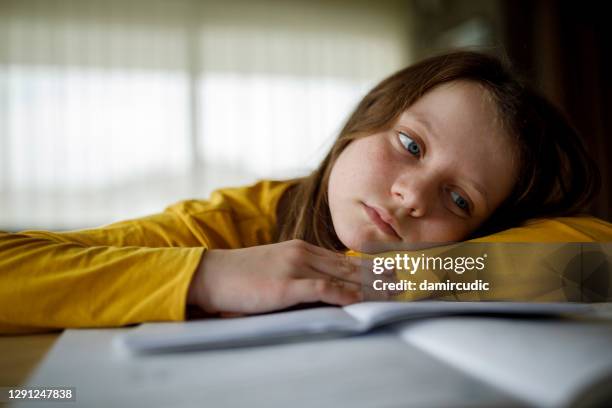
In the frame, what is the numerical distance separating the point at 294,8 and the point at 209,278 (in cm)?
347

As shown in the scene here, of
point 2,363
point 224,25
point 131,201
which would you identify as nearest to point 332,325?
point 2,363

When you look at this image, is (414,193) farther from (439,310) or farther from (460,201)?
(439,310)

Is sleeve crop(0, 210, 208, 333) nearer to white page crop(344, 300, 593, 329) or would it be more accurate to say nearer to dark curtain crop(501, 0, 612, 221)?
white page crop(344, 300, 593, 329)

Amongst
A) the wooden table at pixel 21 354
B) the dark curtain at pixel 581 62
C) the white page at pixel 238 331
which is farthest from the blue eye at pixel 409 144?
the dark curtain at pixel 581 62

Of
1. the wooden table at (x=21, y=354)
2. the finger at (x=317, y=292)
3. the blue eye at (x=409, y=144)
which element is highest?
the blue eye at (x=409, y=144)

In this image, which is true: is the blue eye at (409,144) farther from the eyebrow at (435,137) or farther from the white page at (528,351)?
the white page at (528,351)

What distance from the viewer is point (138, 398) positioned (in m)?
0.32

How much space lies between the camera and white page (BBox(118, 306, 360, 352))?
428mm

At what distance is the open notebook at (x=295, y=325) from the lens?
43cm

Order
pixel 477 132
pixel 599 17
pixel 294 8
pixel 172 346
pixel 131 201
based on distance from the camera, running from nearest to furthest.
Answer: pixel 172 346, pixel 477 132, pixel 599 17, pixel 131 201, pixel 294 8

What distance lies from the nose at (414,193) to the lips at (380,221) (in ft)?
0.10

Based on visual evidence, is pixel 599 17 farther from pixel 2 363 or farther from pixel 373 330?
pixel 2 363

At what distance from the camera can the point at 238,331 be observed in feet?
1.48

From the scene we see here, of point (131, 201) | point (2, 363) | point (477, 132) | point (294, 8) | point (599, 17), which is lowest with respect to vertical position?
point (131, 201)
